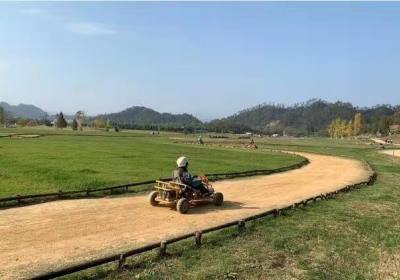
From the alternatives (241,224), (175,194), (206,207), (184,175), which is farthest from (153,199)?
(241,224)

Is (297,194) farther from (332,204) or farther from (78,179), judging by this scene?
(78,179)

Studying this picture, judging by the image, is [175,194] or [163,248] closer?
[163,248]

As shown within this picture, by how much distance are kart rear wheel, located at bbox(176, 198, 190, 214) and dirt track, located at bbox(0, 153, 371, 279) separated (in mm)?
364

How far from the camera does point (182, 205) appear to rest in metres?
22.2

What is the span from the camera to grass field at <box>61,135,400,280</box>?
1512 cm

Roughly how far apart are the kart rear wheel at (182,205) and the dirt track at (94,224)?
14.3 inches

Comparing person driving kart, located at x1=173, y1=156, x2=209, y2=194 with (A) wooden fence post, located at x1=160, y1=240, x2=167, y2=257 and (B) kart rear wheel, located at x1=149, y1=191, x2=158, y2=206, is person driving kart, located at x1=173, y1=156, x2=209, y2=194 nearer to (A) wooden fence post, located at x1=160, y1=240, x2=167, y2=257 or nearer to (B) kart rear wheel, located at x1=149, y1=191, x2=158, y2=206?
(B) kart rear wheel, located at x1=149, y1=191, x2=158, y2=206

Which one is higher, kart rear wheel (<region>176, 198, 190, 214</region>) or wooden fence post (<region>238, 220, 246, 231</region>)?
kart rear wheel (<region>176, 198, 190, 214</region>)

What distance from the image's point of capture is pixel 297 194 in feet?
99.2

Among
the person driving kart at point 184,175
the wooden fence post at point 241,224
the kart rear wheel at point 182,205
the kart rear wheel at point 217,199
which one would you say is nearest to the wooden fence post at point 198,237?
the wooden fence post at point 241,224

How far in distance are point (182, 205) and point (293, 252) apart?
5.94 metres

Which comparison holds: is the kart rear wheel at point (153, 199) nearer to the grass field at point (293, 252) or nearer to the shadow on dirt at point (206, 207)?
the shadow on dirt at point (206, 207)

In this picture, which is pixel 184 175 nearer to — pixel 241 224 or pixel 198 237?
pixel 241 224

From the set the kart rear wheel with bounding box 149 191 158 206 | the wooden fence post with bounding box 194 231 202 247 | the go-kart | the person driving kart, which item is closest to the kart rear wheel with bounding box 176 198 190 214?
the go-kart
